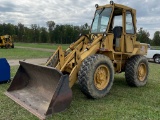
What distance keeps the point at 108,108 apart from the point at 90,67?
1.06 metres

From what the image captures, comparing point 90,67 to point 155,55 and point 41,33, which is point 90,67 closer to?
point 155,55

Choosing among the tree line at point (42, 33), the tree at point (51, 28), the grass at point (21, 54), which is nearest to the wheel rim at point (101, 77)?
the grass at point (21, 54)

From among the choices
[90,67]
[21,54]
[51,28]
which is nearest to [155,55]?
[21,54]

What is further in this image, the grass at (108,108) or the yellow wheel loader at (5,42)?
the yellow wheel loader at (5,42)

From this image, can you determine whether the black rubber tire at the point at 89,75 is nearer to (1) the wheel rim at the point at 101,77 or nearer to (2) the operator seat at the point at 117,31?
(1) the wheel rim at the point at 101,77

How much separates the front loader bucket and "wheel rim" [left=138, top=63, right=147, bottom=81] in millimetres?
3528

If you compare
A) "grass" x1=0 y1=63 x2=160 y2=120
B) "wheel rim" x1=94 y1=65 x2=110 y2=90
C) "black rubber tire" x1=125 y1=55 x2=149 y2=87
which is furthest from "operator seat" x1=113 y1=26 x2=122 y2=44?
"grass" x1=0 y1=63 x2=160 y2=120

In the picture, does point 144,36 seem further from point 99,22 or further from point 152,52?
point 99,22

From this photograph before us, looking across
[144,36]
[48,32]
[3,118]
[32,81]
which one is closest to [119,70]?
[32,81]

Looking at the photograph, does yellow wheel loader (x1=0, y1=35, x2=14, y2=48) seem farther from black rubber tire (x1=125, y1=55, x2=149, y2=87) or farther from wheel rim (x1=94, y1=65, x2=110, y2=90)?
wheel rim (x1=94, y1=65, x2=110, y2=90)

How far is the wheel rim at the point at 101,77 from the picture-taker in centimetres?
563

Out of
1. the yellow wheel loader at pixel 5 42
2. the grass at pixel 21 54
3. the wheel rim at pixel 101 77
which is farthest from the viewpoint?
the yellow wheel loader at pixel 5 42

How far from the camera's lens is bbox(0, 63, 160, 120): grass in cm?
452

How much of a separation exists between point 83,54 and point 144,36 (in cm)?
4581
